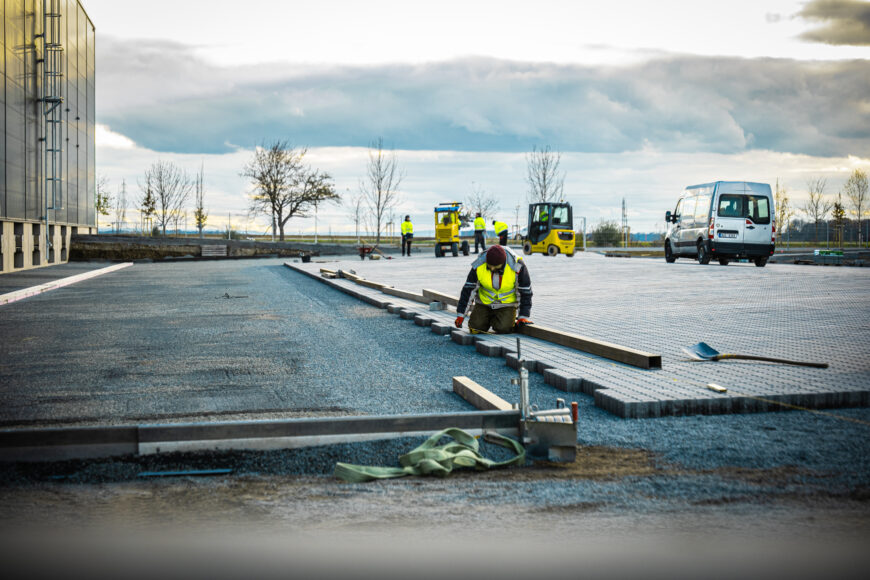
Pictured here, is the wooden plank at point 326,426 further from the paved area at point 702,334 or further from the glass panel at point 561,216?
the glass panel at point 561,216

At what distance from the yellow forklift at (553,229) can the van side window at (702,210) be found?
9.61 meters

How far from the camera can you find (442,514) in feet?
12.4

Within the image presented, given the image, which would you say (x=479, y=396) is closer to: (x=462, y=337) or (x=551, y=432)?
(x=551, y=432)

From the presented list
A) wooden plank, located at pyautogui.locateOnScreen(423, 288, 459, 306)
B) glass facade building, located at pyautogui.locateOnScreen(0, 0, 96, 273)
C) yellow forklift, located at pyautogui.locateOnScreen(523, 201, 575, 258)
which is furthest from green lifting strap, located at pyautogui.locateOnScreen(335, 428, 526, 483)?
yellow forklift, located at pyautogui.locateOnScreen(523, 201, 575, 258)

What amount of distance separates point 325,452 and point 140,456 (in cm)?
114

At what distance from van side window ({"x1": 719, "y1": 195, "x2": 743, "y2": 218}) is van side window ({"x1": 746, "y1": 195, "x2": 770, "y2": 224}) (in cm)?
28

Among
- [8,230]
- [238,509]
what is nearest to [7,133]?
[8,230]

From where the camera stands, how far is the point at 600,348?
7910mm

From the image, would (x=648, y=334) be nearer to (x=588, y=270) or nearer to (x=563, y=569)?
(x=563, y=569)

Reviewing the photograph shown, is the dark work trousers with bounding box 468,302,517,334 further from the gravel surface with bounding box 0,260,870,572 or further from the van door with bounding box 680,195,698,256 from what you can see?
the van door with bounding box 680,195,698,256

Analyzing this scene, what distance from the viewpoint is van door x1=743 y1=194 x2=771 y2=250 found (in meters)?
24.3

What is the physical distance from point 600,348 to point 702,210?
18.8m

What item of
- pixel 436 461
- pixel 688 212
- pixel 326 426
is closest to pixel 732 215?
pixel 688 212

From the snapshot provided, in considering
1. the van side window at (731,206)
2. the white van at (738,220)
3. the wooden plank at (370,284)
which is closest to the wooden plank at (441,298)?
the wooden plank at (370,284)
